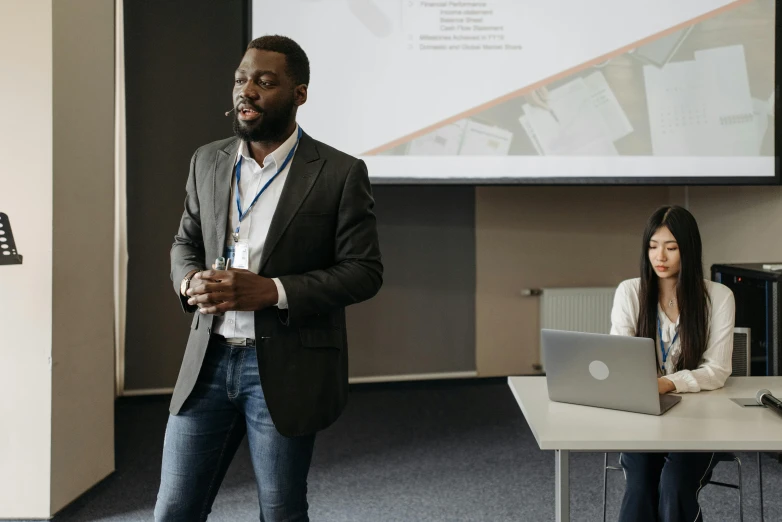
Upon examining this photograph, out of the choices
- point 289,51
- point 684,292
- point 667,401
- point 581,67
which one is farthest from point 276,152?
point 581,67

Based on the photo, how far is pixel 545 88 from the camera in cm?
382

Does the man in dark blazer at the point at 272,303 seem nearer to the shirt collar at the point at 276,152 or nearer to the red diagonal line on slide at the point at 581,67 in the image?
the shirt collar at the point at 276,152

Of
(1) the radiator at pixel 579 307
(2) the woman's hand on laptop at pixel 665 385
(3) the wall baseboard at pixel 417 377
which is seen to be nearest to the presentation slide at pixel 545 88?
(1) the radiator at pixel 579 307

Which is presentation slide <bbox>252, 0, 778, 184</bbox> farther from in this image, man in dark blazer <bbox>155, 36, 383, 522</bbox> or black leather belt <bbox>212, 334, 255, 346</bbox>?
black leather belt <bbox>212, 334, 255, 346</bbox>

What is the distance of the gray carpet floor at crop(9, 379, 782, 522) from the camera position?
2744mm

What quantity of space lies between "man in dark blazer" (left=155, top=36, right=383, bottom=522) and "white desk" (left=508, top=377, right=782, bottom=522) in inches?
21.1

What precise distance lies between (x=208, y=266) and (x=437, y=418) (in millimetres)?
2591

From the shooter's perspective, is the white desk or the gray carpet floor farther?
the gray carpet floor

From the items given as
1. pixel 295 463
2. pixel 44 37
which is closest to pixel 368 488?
pixel 295 463

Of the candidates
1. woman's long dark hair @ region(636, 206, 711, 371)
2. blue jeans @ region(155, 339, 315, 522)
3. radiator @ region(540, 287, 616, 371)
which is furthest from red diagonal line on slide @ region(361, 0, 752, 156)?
blue jeans @ region(155, 339, 315, 522)

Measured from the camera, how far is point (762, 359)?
11.0ft

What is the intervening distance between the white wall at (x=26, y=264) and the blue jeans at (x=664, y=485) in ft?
6.47

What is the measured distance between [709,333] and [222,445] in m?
1.46

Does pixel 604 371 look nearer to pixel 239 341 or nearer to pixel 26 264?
pixel 239 341
